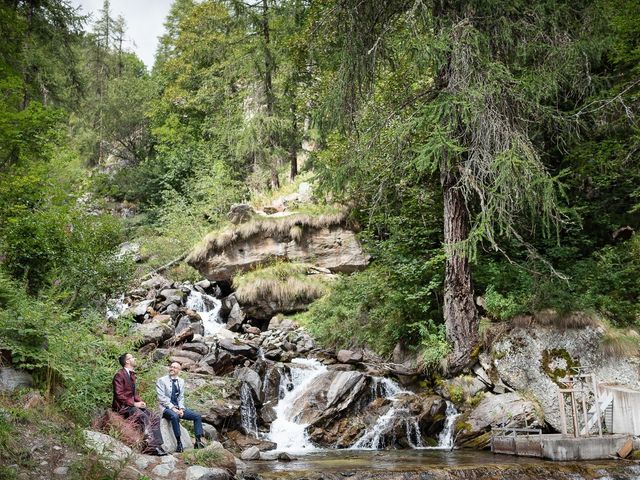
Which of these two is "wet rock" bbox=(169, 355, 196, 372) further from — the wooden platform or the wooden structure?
the wooden structure

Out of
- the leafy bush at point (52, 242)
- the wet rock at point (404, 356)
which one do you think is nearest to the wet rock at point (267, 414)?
the wet rock at point (404, 356)

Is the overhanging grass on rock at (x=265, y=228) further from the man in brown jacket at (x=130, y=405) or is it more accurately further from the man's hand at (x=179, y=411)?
the man in brown jacket at (x=130, y=405)

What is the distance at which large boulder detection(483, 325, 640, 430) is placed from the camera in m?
10.0

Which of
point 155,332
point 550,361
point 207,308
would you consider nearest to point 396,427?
point 550,361

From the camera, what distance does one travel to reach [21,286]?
8.52m

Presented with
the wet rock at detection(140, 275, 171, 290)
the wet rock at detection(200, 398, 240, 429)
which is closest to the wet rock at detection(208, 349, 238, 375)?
the wet rock at detection(200, 398, 240, 429)

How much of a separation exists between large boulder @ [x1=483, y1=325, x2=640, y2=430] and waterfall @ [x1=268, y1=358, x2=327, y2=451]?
13.7ft

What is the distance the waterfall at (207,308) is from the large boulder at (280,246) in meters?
0.88

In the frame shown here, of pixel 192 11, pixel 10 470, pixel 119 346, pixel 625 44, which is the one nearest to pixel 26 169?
pixel 119 346

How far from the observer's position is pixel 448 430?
10.3 m

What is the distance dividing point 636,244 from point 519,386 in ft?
14.5

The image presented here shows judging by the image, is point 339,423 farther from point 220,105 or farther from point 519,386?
point 220,105

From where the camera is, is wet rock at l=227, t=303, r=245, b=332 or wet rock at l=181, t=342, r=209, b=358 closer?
wet rock at l=181, t=342, r=209, b=358

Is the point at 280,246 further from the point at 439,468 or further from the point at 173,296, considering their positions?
the point at 439,468
